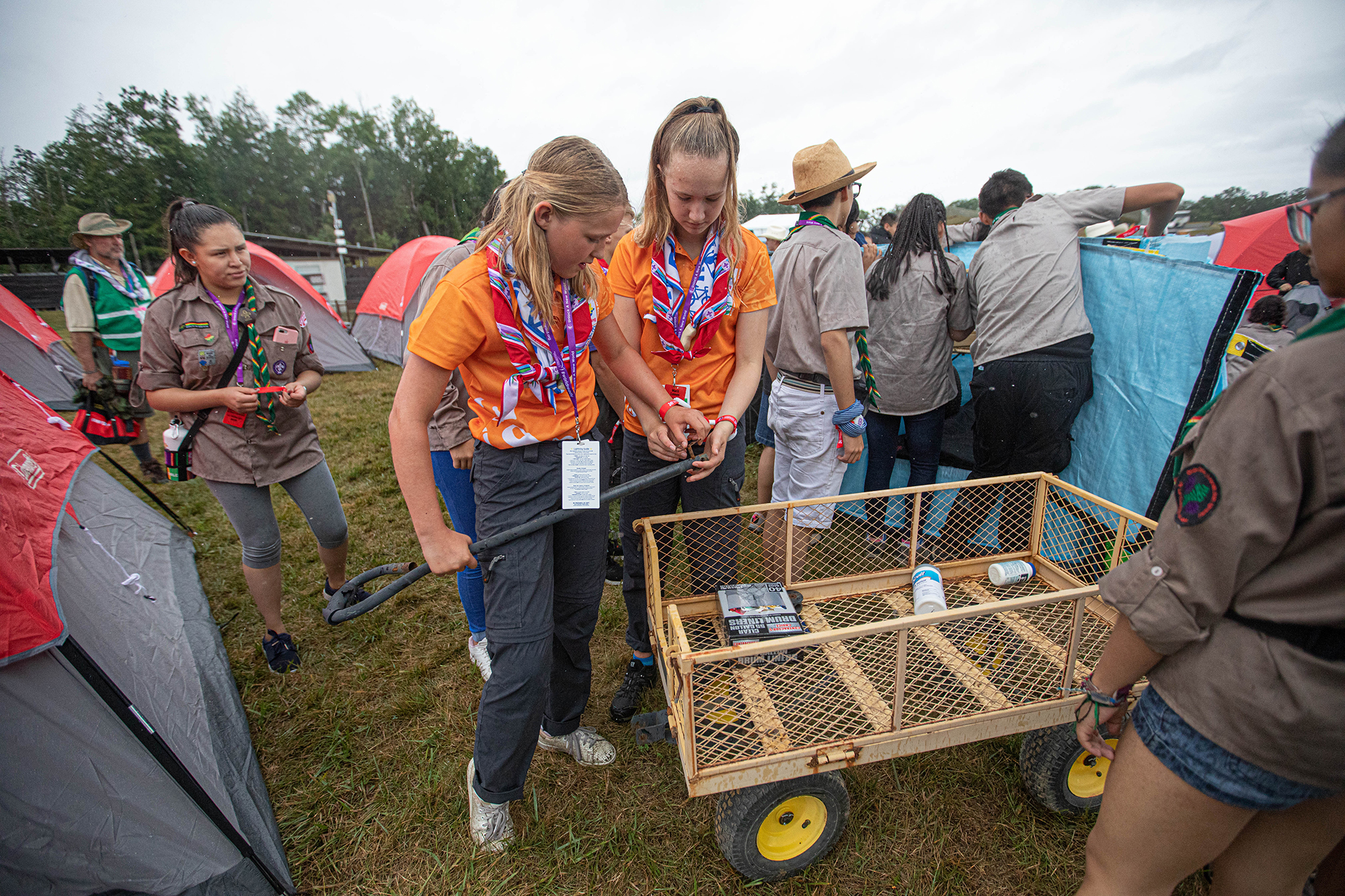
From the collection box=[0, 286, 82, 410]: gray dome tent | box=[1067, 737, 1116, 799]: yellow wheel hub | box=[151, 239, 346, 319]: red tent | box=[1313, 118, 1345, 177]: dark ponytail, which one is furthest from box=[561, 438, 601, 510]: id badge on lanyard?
box=[151, 239, 346, 319]: red tent

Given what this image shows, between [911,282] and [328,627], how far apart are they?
3.86 meters

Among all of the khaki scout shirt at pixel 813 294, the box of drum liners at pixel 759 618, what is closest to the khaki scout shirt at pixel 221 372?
the box of drum liners at pixel 759 618

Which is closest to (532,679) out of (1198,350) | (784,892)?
(784,892)

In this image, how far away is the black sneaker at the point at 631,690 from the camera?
267 centimetres

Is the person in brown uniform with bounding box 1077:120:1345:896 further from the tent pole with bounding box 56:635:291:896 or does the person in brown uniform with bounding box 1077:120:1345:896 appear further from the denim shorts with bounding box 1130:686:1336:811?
the tent pole with bounding box 56:635:291:896

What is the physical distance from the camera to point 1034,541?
2.77 metres

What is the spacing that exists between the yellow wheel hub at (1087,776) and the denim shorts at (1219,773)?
1151mm

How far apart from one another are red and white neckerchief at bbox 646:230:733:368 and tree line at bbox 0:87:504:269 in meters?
25.2

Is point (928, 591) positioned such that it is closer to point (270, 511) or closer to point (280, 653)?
point (270, 511)

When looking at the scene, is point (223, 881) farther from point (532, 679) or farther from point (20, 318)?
point (20, 318)

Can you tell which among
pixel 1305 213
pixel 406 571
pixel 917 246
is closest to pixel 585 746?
pixel 406 571

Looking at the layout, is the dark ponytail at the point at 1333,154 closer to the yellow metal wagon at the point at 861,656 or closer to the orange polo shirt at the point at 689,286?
the yellow metal wagon at the point at 861,656

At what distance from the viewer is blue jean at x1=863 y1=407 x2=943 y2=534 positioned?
353cm

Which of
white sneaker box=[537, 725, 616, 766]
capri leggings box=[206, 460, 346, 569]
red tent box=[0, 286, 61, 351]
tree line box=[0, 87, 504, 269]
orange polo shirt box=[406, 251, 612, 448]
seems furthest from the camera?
tree line box=[0, 87, 504, 269]
